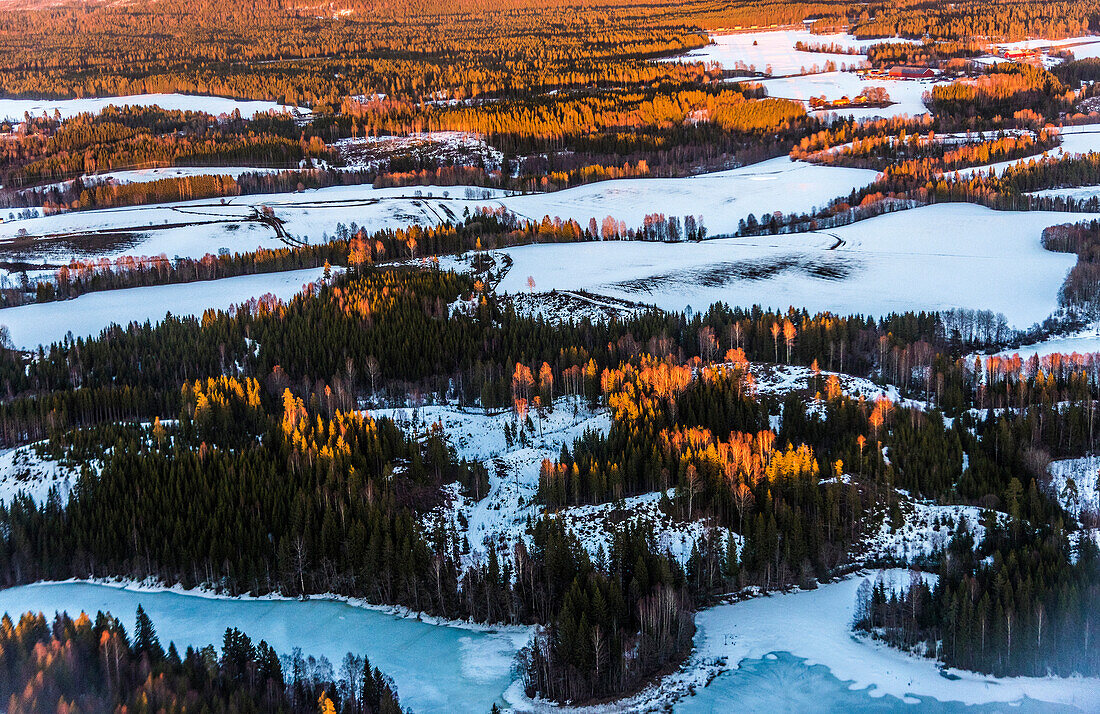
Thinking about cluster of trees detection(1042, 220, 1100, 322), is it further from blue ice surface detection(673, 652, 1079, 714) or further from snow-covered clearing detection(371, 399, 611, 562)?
blue ice surface detection(673, 652, 1079, 714)

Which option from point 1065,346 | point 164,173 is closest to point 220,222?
point 164,173

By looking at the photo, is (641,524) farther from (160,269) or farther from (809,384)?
(160,269)

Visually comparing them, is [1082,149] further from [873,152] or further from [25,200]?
[25,200]

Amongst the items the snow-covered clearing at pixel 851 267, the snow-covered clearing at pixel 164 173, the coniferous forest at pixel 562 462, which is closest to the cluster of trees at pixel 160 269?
the coniferous forest at pixel 562 462

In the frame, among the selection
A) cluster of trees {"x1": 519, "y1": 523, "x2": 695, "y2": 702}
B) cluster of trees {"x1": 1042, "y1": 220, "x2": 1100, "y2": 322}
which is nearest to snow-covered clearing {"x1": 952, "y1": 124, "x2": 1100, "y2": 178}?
cluster of trees {"x1": 1042, "y1": 220, "x2": 1100, "y2": 322}

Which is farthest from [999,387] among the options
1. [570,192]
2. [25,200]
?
[25,200]

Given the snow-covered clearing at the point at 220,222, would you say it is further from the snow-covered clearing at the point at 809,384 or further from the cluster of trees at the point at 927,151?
the snow-covered clearing at the point at 809,384
